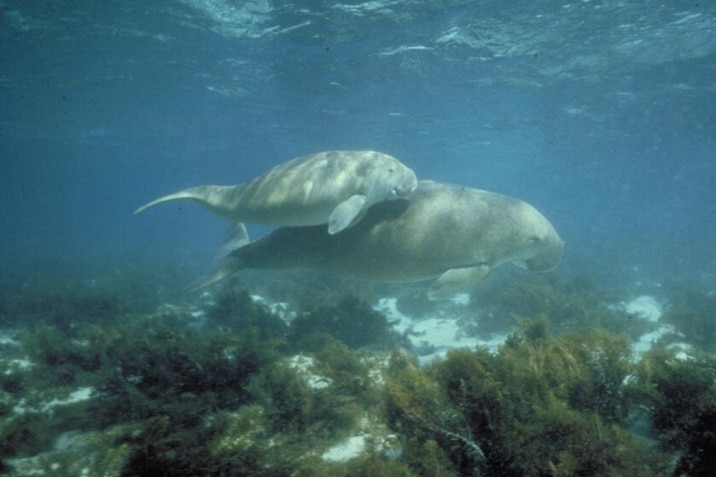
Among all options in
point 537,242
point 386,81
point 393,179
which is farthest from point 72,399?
point 386,81

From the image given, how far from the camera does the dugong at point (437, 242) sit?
22.4ft

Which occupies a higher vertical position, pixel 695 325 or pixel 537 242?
pixel 537 242

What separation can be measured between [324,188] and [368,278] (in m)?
1.80

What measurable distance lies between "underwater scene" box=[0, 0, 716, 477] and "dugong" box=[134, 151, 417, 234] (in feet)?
0.13

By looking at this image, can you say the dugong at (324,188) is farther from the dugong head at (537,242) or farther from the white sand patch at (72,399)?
the white sand patch at (72,399)

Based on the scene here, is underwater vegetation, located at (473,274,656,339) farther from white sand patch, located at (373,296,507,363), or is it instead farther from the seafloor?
the seafloor

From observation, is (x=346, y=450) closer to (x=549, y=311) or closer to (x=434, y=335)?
(x=434, y=335)

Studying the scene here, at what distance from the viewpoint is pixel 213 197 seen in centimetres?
845

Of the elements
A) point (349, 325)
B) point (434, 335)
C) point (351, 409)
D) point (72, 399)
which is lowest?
point (434, 335)

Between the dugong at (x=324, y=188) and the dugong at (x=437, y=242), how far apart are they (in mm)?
382

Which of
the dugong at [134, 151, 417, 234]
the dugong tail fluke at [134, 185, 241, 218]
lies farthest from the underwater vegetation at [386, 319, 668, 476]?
the dugong tail fluke at [134, 185, 241, 218]

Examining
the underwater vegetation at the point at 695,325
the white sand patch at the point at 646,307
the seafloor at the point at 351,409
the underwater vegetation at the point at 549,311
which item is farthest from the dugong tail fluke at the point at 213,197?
the white sand patch at the point at 646,307

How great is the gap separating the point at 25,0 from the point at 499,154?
4476 centimetres

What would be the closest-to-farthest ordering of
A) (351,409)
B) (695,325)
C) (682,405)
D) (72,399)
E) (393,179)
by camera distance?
1. (682,405)
2. (351,409)
3. (72,399)
4. (393,179)
5. (695,325)
